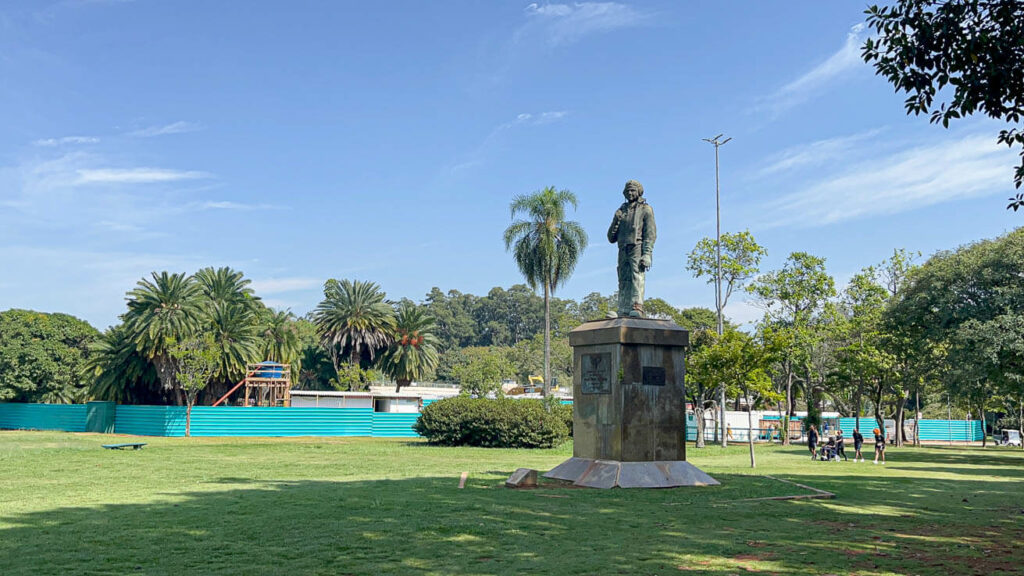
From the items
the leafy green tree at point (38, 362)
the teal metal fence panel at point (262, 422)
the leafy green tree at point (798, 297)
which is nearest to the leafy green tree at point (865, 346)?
the leafy green tree at point (798, 297)

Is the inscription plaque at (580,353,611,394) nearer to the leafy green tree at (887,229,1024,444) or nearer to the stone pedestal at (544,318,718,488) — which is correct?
the stone pedestal at (544,318,718,488)

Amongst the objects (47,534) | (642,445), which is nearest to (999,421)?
(642,445)

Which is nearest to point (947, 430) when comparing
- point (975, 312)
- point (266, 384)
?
point (975, 312)

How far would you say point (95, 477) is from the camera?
18031 millimetres

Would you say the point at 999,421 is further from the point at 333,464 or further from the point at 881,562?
the point at 881,562

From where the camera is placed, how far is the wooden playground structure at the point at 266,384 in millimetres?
53438

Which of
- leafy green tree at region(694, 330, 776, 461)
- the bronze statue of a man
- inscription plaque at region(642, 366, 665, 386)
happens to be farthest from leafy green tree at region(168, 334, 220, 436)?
inscription plaque at region(642, 366, 665, 386)

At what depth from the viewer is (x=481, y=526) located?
10.5 meters

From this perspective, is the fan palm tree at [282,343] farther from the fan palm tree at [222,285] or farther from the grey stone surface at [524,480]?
the grey stone surface at [524,480]

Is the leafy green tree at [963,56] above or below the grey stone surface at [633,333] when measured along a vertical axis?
above

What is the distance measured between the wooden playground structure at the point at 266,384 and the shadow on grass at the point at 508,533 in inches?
1589

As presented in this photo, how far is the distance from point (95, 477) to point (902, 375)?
40.9m

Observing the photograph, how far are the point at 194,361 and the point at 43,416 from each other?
1352cm

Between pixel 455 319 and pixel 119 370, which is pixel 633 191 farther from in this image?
pixel 455 319
